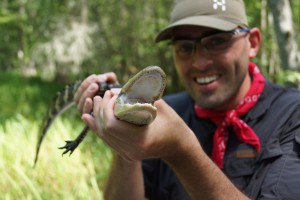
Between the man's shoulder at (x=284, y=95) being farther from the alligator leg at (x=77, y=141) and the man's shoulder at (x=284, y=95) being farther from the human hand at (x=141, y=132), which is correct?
the alligator leg at (x=77, y=141)

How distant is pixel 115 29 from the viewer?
12.8m

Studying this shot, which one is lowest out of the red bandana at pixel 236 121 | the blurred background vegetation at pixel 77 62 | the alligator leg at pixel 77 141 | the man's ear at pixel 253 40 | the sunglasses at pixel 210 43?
the blurred background vegetation at pixel 77 62

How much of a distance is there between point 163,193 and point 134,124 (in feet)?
4.26

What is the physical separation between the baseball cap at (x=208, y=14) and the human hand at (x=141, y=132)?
987 millimetres

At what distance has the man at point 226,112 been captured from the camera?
Answer: 248 centimetres

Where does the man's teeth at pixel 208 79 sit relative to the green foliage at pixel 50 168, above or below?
above

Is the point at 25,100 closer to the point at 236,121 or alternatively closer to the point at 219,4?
the point at 219,4

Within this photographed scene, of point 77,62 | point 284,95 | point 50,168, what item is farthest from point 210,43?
point 77,62

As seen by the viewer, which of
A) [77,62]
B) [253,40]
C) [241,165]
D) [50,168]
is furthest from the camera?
[77,62]

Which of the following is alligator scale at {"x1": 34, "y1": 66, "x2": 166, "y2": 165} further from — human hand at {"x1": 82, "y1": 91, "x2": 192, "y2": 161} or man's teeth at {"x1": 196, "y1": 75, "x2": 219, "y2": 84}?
man's teeth at {"x1": 196, "y1": 75, "x2": 219, "y2": 84}

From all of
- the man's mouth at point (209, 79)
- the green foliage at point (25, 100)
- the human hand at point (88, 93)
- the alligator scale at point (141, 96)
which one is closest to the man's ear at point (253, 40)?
the man's mouth at point (209, 79)

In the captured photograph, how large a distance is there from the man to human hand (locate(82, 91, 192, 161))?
0.50 meters

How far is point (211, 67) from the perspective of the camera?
→ 2.78m

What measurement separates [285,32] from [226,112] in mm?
2416
